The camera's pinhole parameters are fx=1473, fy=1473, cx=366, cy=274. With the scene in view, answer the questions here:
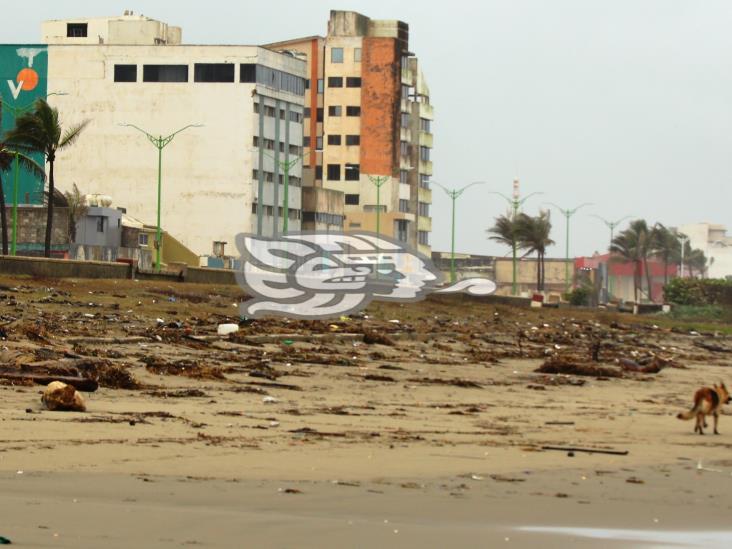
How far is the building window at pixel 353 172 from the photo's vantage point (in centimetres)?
12850

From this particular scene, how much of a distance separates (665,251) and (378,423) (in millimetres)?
149595

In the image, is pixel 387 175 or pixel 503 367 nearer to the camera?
pixel 503 367

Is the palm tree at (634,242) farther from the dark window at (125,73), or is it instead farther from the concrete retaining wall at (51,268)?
the concrete retaining wall at (51,268)

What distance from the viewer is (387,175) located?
424ft

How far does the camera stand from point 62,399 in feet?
41.1

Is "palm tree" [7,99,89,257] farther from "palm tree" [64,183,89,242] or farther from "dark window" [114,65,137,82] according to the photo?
"dark window" [114,65,137,82]

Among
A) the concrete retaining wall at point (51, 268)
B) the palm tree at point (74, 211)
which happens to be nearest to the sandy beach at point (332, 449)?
the concrete retaining wall at point (51, 268)

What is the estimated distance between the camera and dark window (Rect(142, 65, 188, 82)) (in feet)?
338

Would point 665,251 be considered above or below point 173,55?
below

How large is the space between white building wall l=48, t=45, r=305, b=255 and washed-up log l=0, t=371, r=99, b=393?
87.5 metres

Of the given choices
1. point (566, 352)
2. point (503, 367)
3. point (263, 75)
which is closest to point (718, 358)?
point (566, 352)

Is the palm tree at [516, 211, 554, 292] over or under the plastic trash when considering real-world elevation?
over

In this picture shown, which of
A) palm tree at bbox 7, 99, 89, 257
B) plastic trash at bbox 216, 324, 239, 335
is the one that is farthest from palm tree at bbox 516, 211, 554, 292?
plastic trash at bbox 216, 324, 239, 335

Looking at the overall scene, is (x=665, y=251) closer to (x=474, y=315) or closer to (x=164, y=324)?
(x=474, y=315)
